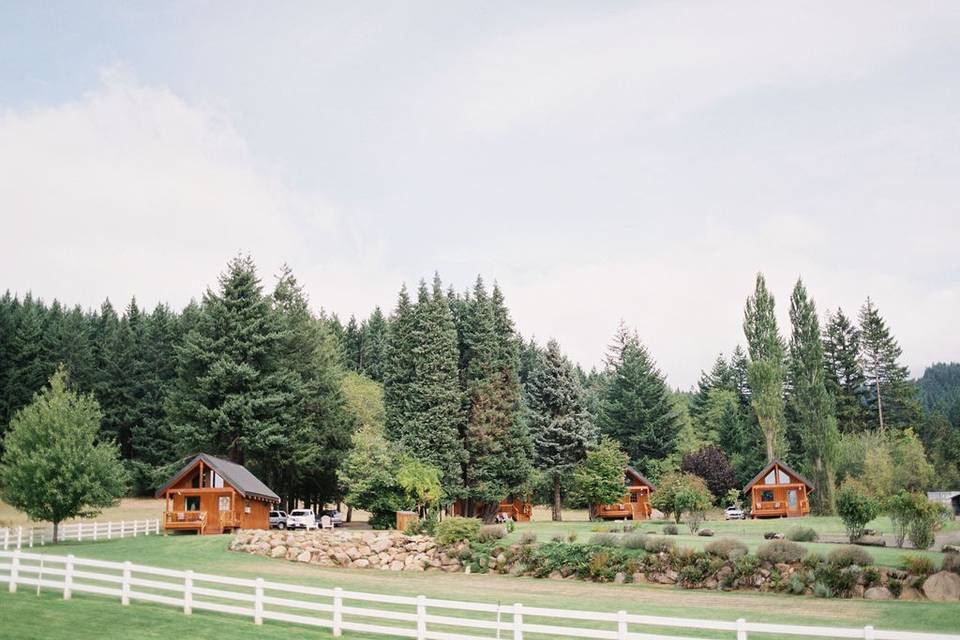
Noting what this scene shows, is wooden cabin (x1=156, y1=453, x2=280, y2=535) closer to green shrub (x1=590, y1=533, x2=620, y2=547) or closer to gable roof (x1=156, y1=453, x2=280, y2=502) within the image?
gable roof (x1=156, y1=453, x2=280, y2=502)

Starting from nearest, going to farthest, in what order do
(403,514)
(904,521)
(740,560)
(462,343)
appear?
(740,560) < (904,521) < (403,514) < (462,343)

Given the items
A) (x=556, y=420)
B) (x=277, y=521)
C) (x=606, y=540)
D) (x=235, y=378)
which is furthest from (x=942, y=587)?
(x=235, y=378)

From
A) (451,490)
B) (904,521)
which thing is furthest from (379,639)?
(451,490)

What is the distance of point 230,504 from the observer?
4584cm

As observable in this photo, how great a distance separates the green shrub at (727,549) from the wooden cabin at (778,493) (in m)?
36.7

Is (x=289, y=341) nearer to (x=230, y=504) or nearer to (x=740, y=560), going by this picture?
(x=230, y=504)

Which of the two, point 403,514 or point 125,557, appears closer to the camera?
point 125,557

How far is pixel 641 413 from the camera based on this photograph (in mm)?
77312

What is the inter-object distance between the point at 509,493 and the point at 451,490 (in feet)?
18.3

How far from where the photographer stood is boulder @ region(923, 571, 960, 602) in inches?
942

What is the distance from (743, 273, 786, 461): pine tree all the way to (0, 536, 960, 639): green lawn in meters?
42.4

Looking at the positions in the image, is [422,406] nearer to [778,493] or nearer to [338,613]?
[778,493]

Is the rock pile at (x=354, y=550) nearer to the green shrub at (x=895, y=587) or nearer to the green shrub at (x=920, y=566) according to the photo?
the green shrub at (x=895, y=587)

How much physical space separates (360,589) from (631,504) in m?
42.8
